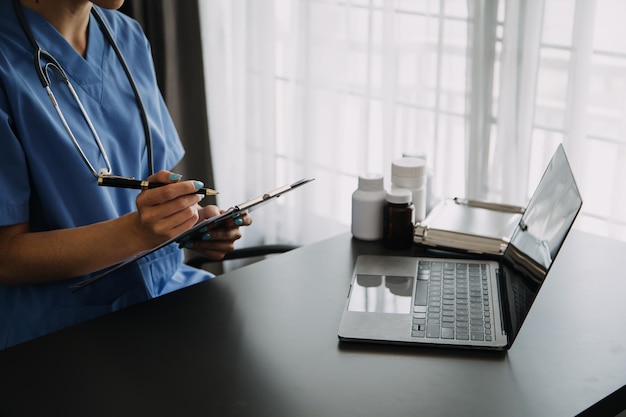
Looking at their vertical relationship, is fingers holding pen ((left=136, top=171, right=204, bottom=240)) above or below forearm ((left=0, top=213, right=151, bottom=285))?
above

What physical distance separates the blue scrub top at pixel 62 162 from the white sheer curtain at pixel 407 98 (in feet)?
2.07

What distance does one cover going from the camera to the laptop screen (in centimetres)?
111

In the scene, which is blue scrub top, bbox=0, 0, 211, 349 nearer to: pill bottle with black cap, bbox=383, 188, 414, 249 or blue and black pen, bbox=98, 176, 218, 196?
blue and black pen, bbox=98, 176, 218, 196

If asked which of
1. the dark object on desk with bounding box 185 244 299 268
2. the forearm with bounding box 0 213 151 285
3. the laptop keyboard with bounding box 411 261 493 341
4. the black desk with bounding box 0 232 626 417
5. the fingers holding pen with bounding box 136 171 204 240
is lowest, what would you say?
the dark object on desk with bounding box 185 244 299 268

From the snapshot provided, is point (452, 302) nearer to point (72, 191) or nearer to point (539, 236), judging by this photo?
point (539, 236)

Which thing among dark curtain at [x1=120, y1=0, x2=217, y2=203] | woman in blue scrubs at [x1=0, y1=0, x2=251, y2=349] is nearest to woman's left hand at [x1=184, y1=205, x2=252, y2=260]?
woman in blue scrubs at [x1=0, y1=0, x2=251, y2=349]

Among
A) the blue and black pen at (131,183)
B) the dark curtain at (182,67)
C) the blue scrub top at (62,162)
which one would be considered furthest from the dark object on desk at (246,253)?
the dark curtain at (182,67)

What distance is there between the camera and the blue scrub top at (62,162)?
139cm

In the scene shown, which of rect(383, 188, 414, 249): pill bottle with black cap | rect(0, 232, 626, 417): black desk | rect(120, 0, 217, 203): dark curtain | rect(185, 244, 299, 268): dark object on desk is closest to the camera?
rect(0, 232, 626, 417): black desk

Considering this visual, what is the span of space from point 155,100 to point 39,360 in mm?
779

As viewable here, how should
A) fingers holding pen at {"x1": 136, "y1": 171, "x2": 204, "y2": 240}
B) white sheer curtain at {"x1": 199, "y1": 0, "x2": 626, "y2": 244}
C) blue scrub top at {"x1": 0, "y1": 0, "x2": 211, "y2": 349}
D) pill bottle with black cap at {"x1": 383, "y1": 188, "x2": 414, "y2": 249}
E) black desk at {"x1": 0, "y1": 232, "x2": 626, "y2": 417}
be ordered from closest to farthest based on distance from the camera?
1. black desk at {"x1": 0, "y1": 232, "x2": 626, "y2": 417}
2. fingers holding pen at {"x1": 136, "y1": 171, "x2": 204, "y2": 240}
3. blue scrub top at {"x1": 0, "y1": 0, "x2": 211, "y2": 349}
4. pill bottle with black cap at {"x1": 383, "y1": 188, "x2": 414, "y2": 249}
5. white sheer curtain at {"x1": 199, "y1": 0, "x2": 626, "y2": 244}

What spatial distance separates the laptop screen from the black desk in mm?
56

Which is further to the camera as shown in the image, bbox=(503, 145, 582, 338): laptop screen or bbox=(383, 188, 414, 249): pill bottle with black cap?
bbox=(383, 188, 414, 249): pill bottle with black cap

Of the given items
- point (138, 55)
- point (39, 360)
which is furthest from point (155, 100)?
point (39, 360)
